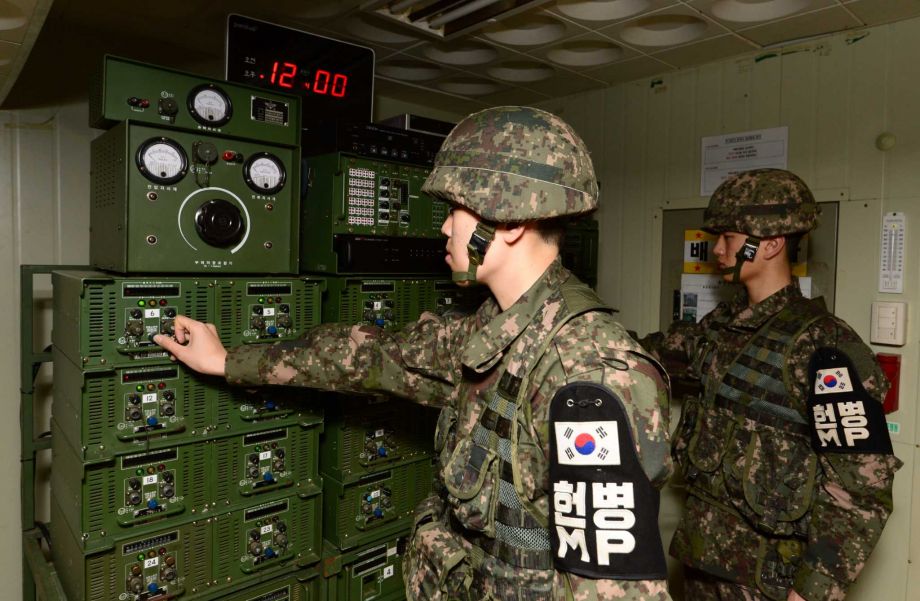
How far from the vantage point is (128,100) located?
1727 millimetres

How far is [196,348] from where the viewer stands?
1805 mm

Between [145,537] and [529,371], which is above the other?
[529,371]

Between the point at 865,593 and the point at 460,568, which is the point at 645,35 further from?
the point at 865,593

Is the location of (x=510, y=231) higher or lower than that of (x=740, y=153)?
lower

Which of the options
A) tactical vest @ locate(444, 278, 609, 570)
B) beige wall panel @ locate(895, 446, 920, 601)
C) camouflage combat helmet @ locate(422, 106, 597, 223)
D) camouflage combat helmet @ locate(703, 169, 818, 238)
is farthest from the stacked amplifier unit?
beige wall panel @ locate(895, 446, 920, 601)

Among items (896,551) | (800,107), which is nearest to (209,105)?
(800,107)

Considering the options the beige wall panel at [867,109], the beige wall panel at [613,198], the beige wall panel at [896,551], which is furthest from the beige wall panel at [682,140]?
the beige wall panel at [896,551]

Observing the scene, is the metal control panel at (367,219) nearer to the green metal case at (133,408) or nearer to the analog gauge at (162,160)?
the analog gauge at (162,160)

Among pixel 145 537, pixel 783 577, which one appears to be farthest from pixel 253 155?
pixel 783 577

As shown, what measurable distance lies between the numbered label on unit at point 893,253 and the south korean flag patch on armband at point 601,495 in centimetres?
187

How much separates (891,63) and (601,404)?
7.30ft

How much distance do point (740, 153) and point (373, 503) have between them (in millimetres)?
2289

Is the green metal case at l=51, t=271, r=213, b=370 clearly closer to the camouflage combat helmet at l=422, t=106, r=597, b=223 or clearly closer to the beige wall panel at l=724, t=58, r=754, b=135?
the camouflage combat helmet at l=422, t=106, r=597, b=223

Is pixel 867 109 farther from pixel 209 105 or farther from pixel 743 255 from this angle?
pixel 209 105
